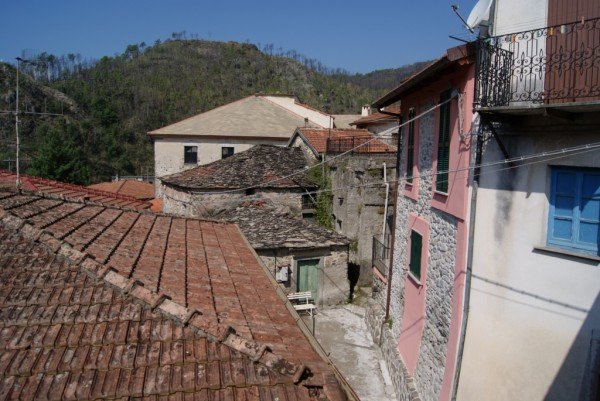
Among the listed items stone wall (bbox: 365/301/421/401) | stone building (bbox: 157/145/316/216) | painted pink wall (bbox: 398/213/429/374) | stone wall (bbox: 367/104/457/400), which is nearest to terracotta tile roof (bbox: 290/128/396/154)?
stone building (bbox: 157/145/316/216)

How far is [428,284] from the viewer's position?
943 centimetres

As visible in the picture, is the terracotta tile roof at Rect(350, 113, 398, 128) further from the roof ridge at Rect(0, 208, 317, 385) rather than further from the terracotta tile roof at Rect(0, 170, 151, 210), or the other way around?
the roof ridge at Rect(0, 208, 317, 385)

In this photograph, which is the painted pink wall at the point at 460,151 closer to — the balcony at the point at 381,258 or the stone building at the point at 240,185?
the balcony at the point at 381,258

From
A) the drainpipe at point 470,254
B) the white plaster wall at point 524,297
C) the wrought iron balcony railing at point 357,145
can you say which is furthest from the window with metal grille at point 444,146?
the wrought iron balcony railing at point 357,145

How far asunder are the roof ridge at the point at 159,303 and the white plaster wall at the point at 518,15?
5870 mm

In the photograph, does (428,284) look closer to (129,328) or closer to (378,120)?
(129,328)

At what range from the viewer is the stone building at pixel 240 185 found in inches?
737

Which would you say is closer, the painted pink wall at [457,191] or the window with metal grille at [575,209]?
the window with metal grille at [575,209]

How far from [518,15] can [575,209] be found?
9.82 feet

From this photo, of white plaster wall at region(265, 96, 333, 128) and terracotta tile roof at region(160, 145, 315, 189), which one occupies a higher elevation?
white plaster wall at region(265, 96, 333, 128)

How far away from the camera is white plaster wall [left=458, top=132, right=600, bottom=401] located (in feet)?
19.2

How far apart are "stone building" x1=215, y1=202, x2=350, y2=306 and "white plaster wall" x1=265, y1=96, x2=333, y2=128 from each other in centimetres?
2070

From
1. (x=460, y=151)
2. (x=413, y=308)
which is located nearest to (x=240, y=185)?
(x=413, y=308)

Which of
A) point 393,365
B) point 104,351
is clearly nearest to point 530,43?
point 104,351
